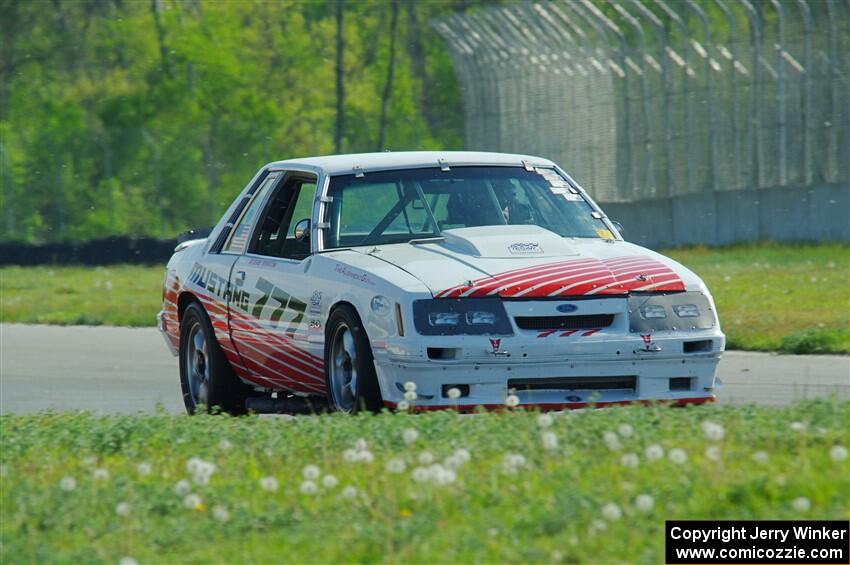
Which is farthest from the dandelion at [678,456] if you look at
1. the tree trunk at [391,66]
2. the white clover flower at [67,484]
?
the tree trunk at [391,66]

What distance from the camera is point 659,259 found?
9602 millimetres

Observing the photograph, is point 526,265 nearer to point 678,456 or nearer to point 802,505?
point 678,456

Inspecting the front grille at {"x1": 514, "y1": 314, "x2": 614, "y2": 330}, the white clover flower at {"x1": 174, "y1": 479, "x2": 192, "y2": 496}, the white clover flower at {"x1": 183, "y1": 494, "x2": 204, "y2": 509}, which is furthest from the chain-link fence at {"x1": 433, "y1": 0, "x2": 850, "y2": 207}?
the white clover flower at {"x1": 183, "y1": 494, "x2": 204, "y2": 509}

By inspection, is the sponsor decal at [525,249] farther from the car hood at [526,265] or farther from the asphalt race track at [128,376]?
the asphalt race track at [128,376]

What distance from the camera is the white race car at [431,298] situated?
8.86 meters

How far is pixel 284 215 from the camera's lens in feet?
36.8

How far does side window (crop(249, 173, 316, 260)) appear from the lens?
11031 mm

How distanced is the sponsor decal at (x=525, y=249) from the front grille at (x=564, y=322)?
66 centimetres

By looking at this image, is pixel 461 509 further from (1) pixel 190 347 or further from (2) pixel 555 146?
(2) pixel 555 146

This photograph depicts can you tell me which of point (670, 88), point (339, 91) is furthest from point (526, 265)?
point (339, 91)

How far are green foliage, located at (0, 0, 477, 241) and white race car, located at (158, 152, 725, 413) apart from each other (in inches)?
990

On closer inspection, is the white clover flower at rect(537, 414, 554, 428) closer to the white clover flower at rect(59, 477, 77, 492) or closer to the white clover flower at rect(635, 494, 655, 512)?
the white clover flower at rect(635, 494, 655, 512)

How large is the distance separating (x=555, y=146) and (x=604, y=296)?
23.7 m

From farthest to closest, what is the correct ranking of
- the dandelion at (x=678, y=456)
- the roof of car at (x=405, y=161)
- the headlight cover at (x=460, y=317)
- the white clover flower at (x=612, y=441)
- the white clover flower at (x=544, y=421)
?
the roof of car at (x=405, y=161), the headlight cover at (x=460, y=317), the white clover flower at (x=544, y=421), the white clover flower at (x=612, y=441), the dandelion at (x=678, y=456)
